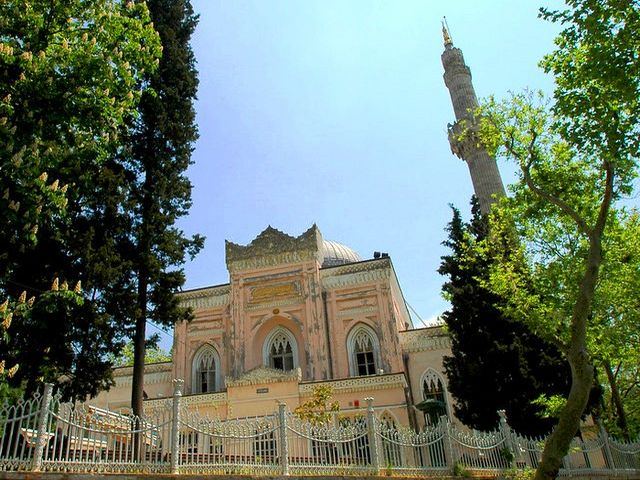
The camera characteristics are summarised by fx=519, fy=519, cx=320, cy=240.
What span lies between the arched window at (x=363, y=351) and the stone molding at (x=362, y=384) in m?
1.99

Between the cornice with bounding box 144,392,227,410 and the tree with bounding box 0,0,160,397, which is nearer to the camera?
the tree with bounding box 0,0,160,397

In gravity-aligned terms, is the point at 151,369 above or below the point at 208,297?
below

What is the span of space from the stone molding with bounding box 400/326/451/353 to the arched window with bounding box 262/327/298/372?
5495mm

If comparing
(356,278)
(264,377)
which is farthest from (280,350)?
(356,278)

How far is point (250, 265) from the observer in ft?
89.5

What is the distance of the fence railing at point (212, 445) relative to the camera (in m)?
8.19

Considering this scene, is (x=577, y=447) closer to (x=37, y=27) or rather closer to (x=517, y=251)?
(x=517, y=251)

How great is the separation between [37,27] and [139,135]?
230 inches

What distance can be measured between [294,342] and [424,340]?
6436 mm

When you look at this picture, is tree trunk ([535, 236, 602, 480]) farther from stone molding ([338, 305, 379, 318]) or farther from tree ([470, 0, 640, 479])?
stone molding ([338, 305, 379, 318])

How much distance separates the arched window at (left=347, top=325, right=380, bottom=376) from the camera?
81.3ft

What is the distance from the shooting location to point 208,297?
2802 centimetres

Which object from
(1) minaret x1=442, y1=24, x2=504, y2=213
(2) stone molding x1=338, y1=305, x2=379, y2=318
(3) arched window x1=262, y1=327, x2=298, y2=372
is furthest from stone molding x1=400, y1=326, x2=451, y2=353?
(1) minaret x1=442, y1=24, x2=504, y2=213

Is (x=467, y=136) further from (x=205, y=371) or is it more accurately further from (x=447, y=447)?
(x=447, y=447)
